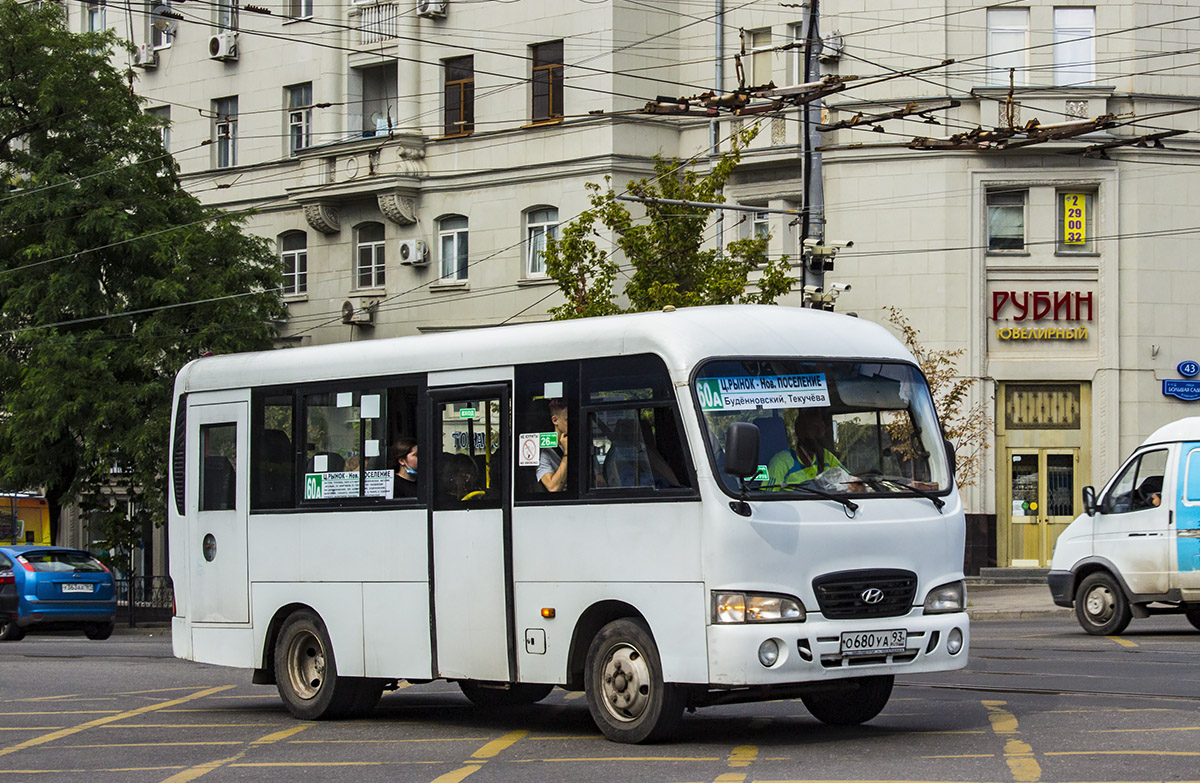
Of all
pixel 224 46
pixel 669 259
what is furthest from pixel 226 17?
pixel 669 259

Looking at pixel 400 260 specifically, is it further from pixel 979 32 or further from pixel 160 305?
pixel 979 32

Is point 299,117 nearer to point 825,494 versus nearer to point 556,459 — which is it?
point 556,459

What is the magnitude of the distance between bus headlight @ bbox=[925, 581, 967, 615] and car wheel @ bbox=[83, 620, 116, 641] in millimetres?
21489

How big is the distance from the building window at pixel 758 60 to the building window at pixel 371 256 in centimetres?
965

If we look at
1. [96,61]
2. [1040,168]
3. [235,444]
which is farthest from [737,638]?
[96,61]

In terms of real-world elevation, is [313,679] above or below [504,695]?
above

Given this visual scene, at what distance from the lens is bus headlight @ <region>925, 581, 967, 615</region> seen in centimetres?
1101

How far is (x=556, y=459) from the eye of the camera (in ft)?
37.9

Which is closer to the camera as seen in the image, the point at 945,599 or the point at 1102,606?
the point at 945,599

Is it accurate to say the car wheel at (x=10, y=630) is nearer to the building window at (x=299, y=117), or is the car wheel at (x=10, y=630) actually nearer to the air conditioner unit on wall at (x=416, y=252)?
the air conditioner unit on wall at (x=416, y=252)

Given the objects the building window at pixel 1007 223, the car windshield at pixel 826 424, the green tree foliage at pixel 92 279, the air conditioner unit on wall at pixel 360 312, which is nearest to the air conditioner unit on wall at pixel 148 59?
the green tree foliage at pixel 92 279

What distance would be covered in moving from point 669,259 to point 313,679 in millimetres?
20264

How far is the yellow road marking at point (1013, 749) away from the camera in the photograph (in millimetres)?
9164

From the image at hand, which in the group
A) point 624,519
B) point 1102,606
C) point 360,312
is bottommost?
point 1102,606
